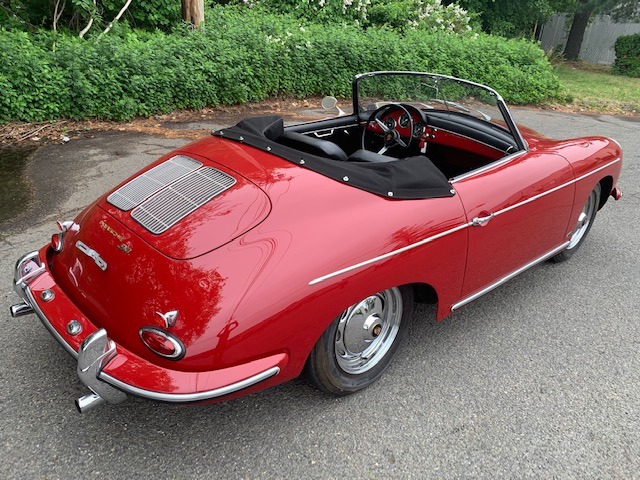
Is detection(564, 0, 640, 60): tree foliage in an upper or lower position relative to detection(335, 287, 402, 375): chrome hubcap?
upper

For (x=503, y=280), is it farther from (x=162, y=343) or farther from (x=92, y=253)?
(x=92, y=253)

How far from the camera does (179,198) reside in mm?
2377

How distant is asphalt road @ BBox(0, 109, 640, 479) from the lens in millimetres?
2109

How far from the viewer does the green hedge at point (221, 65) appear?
646 cm

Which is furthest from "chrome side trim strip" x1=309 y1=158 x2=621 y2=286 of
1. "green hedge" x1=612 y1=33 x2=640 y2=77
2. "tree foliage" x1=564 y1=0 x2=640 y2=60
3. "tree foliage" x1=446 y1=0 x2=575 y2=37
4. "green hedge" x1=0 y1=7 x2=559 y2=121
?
"green hedge" x1=612 y1=33 x2=640 y2=77

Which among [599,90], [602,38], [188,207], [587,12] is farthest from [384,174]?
[602,38]

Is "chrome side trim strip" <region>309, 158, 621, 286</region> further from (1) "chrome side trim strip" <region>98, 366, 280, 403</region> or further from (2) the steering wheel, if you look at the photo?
(2) the steering wheel

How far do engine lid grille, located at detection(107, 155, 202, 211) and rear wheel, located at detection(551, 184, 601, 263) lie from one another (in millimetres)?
2892

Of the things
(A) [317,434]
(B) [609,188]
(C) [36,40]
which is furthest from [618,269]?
(C) [36,40]

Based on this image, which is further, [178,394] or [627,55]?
[627,55]

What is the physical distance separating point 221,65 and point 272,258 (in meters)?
6.54

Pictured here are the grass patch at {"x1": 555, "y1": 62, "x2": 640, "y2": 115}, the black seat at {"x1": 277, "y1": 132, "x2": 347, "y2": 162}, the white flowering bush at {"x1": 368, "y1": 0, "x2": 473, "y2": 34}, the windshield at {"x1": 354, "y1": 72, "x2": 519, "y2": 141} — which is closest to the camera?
the black seat at {"x1": 277, "y1": 132, "x2": 347, "y2": 162}

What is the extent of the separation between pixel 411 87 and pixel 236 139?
5.09ft

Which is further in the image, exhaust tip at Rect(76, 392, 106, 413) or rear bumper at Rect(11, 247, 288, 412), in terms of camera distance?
exhaust tip at Rect(76, 392, 106, 413)
